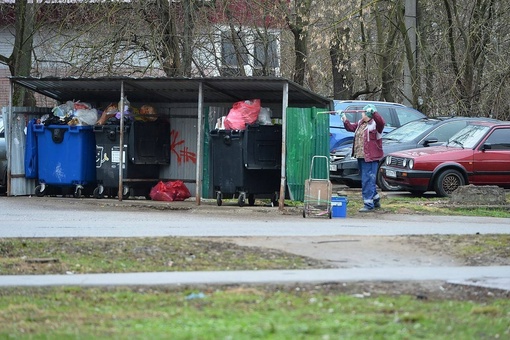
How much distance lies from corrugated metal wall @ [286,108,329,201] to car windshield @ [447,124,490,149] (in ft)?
14.5

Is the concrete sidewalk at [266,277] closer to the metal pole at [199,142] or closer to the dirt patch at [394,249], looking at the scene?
the dirt patch at [394,249]

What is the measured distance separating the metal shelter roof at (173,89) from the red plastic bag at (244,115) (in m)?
0.34

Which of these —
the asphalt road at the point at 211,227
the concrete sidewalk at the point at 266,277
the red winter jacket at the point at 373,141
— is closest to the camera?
the concrete sidewalk at the point at 266,277

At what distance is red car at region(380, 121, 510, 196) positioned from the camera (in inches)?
804

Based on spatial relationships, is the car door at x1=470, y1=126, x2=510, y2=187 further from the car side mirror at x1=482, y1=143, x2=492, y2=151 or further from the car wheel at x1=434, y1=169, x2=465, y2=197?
the car wheel at x1=434, y1=169, x2=465, y2=197

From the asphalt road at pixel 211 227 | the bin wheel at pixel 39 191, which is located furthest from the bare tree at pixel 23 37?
the asphalt road at pixel 211 227

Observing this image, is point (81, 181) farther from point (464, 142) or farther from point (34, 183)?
point (464, 142)

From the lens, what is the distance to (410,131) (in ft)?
75.7

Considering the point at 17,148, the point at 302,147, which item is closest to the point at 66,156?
the point at 17,148

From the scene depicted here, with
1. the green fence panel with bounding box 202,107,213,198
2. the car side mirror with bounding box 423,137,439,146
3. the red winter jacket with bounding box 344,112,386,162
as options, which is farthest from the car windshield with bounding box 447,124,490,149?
the green fence panel with bounding box 202,107,213,198

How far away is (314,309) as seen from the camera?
8531mm

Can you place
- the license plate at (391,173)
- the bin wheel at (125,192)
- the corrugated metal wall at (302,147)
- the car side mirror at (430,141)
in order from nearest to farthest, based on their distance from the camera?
1. the corrugated metal wall at (302,147)
2. the bin wheel at (125,192)
3. the license plate at (391,173)
4. the car side mirror at (430,141)

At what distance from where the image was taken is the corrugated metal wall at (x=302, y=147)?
17625mm

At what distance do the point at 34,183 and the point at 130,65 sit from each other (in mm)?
7195
